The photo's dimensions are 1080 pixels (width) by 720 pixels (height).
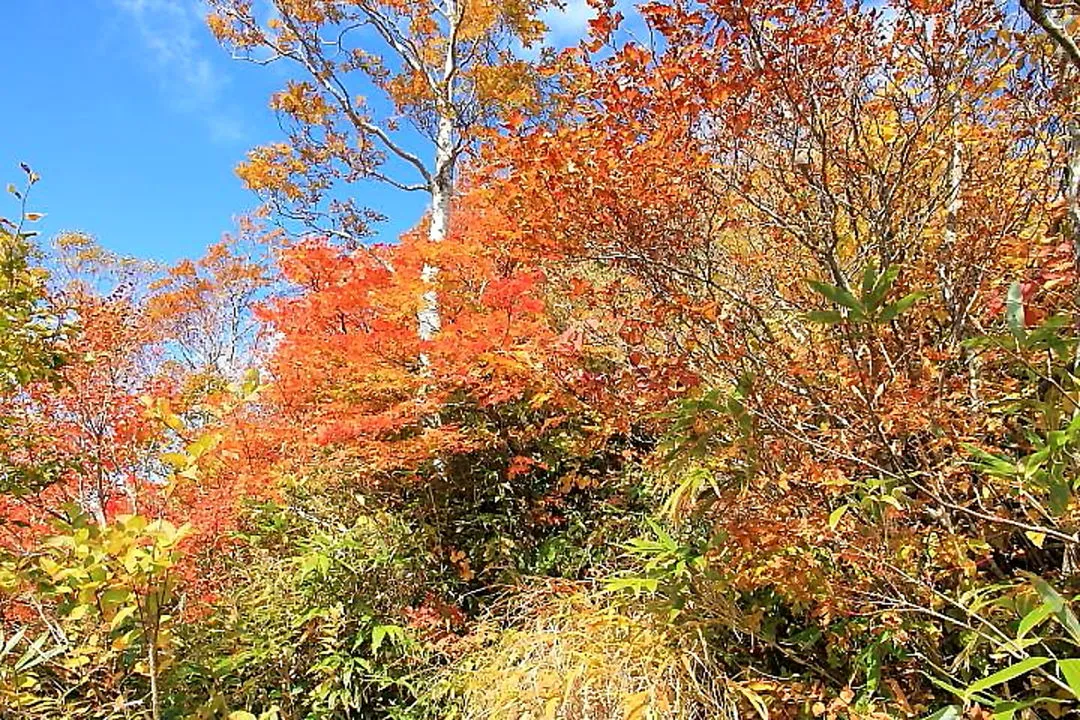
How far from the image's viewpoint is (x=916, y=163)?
2.34 metres

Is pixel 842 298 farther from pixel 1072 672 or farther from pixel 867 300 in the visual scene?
pixel 1072 672

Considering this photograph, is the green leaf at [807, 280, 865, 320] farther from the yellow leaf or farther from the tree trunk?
the tree trunk

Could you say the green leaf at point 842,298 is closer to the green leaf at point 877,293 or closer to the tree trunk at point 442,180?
the green leaf at point 877,293

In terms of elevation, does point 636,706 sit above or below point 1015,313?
below

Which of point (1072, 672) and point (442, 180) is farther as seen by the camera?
point (442, 180)

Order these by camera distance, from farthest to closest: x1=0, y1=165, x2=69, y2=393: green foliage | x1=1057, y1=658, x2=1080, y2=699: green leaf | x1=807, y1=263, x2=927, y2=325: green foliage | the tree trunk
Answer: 1. the tree trunk
2. x1=0, y1=165, x2=69, y2=393: green foliage
3. x1=807, y1=263, x2=927, y2=325: green foliage
4. x1=1057, y1=658, x2=1080, y2=699: green leaf

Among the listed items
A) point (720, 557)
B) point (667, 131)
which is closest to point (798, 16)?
point (667, 131)

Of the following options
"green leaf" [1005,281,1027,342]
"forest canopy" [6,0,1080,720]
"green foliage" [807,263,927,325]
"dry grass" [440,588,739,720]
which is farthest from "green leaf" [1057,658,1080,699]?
"dry grass" [440,588,739,720]

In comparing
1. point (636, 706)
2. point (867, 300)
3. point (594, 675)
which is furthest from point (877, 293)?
point (594, 675)

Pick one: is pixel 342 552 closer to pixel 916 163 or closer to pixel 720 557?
pixel 720 557

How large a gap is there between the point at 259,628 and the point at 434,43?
539 cm

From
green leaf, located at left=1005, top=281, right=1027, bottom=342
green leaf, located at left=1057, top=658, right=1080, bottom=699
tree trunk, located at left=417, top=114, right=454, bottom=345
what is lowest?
green leaf, located at left=1057, top=658, right=1080, bottom=699

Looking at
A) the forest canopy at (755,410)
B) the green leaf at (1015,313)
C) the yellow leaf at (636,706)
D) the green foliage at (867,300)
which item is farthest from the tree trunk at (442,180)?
the green leaf at (1015,313)

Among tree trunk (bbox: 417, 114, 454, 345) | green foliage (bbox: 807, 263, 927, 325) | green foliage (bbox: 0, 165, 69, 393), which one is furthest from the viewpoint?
tree trunk (bbox: 417, 114, 454, 345)
